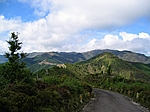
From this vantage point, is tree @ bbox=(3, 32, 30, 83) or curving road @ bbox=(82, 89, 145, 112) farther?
tree @ bbox=(3, 32, 30, 83)

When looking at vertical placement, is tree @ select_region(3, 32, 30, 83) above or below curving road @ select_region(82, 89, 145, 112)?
above

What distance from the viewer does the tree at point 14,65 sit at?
941 inches

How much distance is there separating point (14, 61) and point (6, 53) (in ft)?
4.90

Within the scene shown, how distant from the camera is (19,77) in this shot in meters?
23.9

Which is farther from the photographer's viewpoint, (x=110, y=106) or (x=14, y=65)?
(x=14, y=65)

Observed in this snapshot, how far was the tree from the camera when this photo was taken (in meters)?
23.9

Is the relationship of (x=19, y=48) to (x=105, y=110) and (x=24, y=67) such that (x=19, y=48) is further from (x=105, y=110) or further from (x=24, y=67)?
(x=105, y=110)

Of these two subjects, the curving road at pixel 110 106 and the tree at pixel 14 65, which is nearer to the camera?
the curving road at pixel 110 106

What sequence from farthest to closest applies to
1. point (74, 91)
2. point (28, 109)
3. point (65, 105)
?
1. point (74, 91)
2. point (65, 105)
3. point (28, 109)

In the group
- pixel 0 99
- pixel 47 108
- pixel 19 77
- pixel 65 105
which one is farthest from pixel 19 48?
pixel 0 99

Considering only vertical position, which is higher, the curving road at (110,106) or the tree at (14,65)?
the tree at (14,65)

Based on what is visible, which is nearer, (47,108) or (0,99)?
(0,99)

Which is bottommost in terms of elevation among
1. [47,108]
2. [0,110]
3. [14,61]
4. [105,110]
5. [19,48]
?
[105,110]

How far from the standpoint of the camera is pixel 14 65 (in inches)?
983
